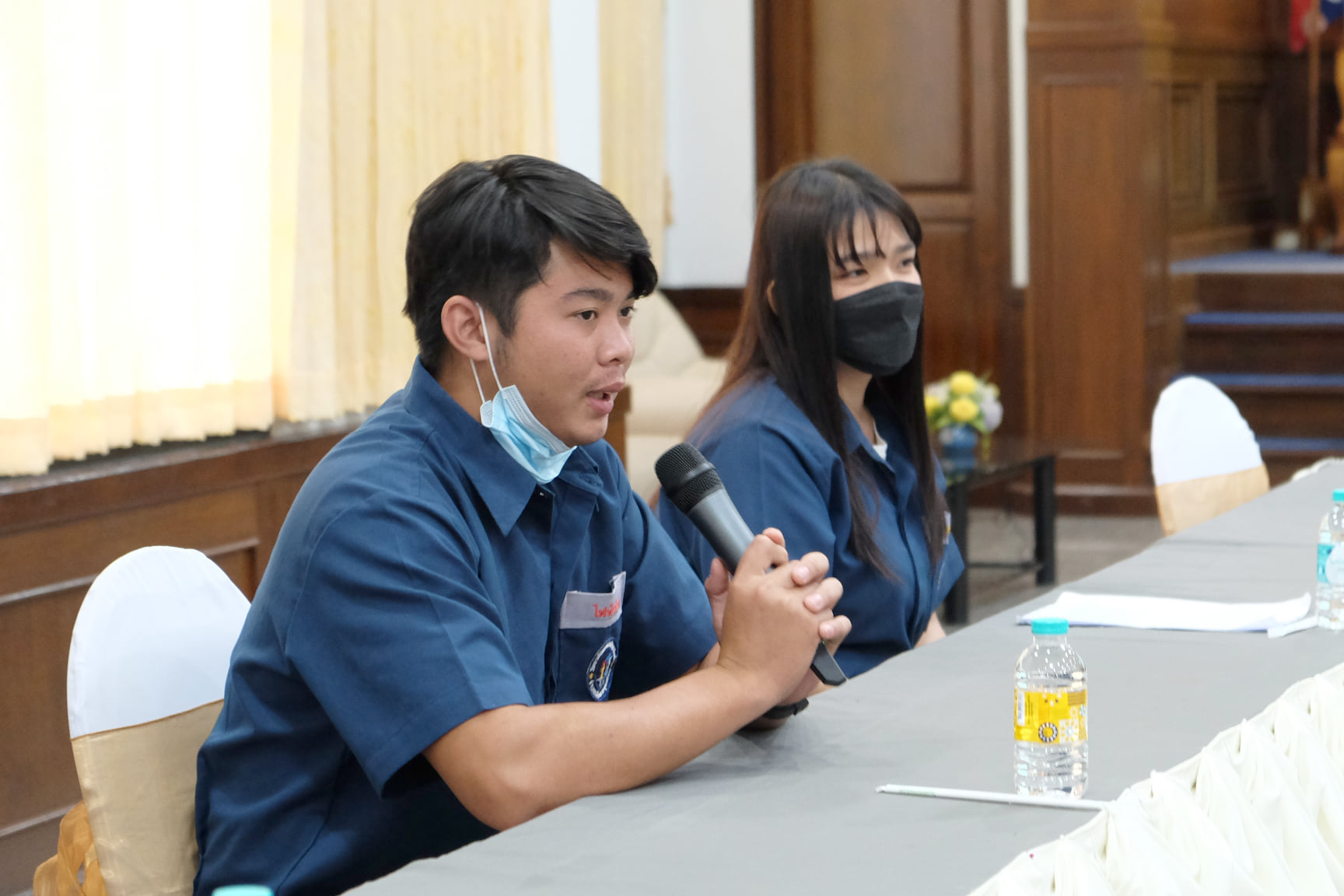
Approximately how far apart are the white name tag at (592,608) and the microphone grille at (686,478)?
0.16 metres

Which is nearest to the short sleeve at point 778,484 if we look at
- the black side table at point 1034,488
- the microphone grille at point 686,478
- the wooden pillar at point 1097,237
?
the microphone grille at point 686,478

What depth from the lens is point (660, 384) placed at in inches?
233

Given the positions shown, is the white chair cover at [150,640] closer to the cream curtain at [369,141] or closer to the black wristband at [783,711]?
the black wristband at [783,711]

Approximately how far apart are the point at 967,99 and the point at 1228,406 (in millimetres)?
3689

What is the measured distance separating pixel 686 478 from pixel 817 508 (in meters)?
0.63

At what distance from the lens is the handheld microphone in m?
1.55

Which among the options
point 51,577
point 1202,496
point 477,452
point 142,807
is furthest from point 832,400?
point 51,577

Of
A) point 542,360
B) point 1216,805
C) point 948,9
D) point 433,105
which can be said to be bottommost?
point 1216,805

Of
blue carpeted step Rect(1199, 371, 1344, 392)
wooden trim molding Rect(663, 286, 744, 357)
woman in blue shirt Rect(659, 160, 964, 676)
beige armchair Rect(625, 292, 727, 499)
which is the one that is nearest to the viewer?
woman in blue shirt Rect(659, 160, 964, 676)

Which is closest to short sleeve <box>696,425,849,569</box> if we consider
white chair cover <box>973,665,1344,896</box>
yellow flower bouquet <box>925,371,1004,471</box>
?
white chair cover <box>973,665,1344,896</box>

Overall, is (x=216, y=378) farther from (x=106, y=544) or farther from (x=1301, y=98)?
(x=1301, y=98)

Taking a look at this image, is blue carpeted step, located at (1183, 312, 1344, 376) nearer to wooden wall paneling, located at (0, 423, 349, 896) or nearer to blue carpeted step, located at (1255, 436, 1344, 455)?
blue carpeted step, located at (1255, 436, 1344, 455)

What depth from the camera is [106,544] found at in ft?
10.1

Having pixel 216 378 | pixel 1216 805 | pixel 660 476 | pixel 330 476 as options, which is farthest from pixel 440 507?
pixel 216 378
